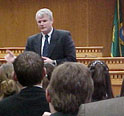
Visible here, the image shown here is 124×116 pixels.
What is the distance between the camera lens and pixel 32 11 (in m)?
11.3

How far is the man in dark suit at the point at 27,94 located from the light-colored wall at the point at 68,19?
360 inches

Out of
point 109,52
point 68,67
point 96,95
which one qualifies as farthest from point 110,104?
point 109,52

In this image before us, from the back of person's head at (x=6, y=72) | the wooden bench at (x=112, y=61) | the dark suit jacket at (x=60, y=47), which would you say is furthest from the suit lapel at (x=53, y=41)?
the wooden bench at (x=112, y=61)

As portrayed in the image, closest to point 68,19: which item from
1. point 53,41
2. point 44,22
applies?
point 53,41

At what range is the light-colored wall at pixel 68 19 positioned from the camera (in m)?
11.0

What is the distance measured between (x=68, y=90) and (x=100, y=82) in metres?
1.08

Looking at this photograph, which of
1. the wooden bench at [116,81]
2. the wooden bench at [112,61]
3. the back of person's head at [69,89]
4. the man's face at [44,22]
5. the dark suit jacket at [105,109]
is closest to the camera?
the dark suit jacket at [105,109]

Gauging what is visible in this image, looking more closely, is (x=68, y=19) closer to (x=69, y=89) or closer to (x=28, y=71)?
(x=28, y=71)

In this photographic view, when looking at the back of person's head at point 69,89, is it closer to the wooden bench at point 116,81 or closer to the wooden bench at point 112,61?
the wooden bench at point 116,81

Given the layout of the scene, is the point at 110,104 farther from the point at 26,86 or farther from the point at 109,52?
the point at 109,52

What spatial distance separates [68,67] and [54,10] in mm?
9890

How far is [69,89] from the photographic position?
1.45 meters

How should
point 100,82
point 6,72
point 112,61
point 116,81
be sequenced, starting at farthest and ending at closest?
point 112,61, point 116,81, point 100,82, point 6,72

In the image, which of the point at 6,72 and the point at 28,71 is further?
the point at 6,72
